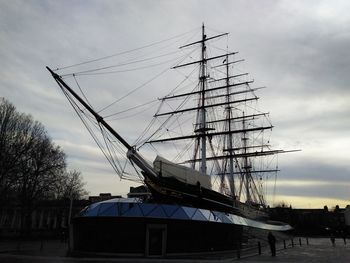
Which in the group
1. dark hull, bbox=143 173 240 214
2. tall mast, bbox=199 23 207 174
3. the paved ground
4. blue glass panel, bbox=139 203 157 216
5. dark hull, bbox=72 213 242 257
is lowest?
the paved ground

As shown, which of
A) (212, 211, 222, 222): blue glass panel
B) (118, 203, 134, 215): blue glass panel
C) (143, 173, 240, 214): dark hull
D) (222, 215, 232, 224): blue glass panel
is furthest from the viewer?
(222, 215, 232, 224): blue glass panel

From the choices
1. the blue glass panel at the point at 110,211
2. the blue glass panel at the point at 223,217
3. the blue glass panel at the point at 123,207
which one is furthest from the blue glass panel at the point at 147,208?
the blue glass panel at the point at 223,217

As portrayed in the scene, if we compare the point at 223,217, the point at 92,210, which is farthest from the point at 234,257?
the point at 92,210

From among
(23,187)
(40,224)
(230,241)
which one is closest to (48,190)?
(23,187)

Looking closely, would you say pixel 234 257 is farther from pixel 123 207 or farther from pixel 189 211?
pixel 123 207

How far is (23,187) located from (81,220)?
24.0m

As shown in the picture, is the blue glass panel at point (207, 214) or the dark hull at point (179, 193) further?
the blue glass panel at point (207, 214)

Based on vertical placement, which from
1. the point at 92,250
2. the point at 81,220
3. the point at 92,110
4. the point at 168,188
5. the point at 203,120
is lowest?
the point at 92,250

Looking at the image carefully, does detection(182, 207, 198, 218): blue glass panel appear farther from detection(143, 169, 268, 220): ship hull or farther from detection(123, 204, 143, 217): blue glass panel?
detection(123, 204, 143, 217): blue glass panel

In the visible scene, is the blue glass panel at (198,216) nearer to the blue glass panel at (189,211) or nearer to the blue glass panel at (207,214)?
the blue glass panel at (189,211)

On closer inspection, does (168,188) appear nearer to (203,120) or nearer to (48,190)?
(203,120)

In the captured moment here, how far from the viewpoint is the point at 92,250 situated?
30.1 m

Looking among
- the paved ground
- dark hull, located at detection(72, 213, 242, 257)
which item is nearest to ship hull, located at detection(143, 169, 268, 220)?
dark hull, located at detection(72, 213, 242, 257)

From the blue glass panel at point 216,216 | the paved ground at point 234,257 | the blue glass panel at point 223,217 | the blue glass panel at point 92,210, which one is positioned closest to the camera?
the paved ground at point 234,257
